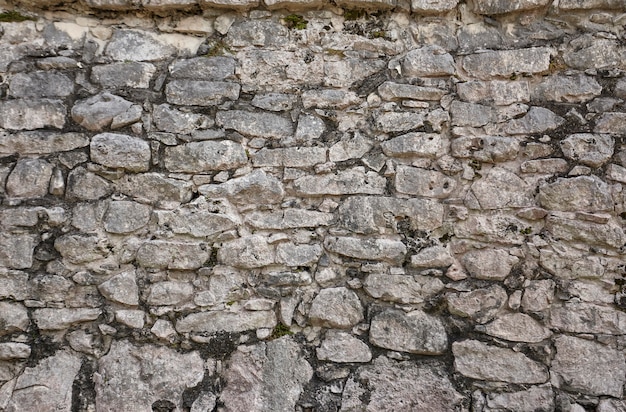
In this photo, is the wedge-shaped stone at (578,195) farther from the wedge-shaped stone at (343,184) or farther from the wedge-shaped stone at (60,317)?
the wedge-shaped stone at (60,317)

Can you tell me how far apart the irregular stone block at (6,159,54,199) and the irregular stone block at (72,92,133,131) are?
0.27 m

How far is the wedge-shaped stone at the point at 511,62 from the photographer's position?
2.43 metres

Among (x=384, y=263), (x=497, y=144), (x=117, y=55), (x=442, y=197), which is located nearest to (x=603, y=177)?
(x=497, y=144)

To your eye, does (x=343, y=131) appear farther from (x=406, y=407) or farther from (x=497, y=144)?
(x=406, y=407)

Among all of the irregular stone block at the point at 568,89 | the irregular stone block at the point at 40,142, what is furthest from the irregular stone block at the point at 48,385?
the irregular stone block at the point at 568,89

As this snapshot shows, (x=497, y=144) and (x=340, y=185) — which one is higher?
(x=497, y=144)

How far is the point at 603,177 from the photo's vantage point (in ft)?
7.65

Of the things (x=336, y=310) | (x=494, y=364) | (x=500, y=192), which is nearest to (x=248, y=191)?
(x=336, y=310)

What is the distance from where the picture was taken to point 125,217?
233 centimetres

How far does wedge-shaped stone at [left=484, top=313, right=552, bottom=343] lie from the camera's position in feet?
7.38

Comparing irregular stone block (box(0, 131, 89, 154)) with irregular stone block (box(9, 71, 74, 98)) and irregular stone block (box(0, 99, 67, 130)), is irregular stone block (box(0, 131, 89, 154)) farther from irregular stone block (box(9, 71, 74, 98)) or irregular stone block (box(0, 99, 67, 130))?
irregular stone block (box(9, 71, 74, 98))

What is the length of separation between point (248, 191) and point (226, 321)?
617 millimetres

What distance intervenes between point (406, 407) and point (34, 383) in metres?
1.69

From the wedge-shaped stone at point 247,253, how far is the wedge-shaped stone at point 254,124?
51 cm
